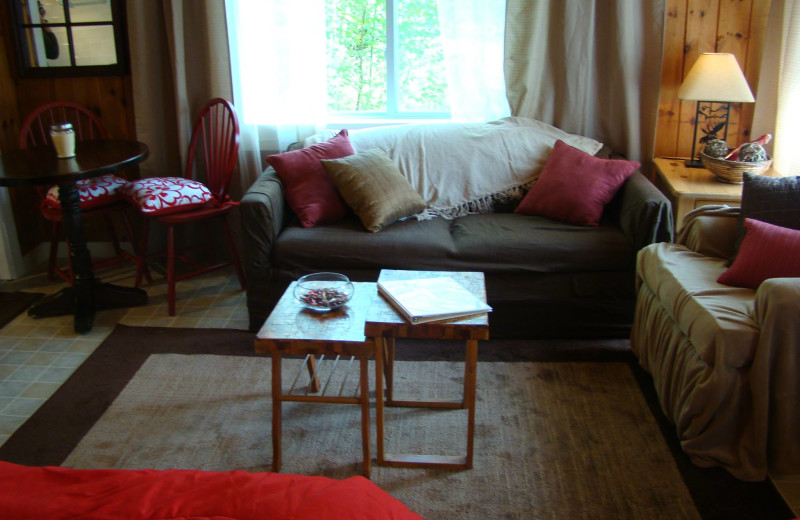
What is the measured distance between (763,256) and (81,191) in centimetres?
297

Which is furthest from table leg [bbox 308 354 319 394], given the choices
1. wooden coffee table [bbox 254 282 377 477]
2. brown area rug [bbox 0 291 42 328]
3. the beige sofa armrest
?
brown area rug [bbox 0 291 42 328]

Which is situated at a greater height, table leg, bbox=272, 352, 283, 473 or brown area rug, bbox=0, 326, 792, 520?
table leg, bbox=272, 352, 283, 473

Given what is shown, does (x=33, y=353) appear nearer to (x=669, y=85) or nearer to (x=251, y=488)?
(x=251, y=488)

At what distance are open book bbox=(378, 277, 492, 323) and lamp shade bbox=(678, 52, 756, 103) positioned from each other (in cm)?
169

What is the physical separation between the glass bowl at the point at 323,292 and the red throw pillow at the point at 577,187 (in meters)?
1.28

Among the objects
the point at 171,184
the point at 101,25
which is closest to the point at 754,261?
the point at 171,184

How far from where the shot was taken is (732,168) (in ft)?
10.1

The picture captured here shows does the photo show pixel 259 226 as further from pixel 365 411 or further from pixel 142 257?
pixel 365 411

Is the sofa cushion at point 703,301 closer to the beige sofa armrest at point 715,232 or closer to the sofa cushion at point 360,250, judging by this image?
the beige sofa armrest at point 715,232

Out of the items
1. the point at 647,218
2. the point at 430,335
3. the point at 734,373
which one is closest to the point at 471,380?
the point at 430,335

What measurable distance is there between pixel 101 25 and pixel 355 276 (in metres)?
2.06

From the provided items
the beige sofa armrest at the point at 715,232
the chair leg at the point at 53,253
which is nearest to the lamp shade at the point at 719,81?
the beige sofa armrest at the point at 715,232

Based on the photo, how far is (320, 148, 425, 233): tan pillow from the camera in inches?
123

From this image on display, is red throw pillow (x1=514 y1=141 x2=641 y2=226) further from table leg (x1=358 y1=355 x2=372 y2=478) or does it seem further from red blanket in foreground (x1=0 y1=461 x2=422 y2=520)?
red blanket in foreground (x1=0 y1=461 x2=422 y2=520)
